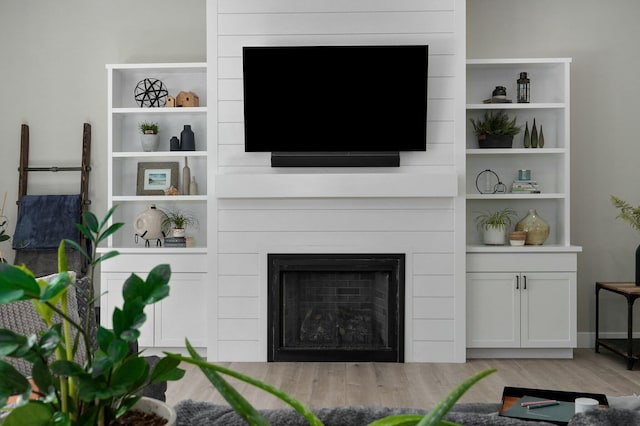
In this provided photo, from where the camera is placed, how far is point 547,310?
14.8ft

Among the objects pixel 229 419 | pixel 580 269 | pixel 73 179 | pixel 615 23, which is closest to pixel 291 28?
pixel 73 179

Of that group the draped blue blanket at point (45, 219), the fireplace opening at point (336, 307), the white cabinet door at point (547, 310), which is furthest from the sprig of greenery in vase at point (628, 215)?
the draped blue blanket at point (45, 219)

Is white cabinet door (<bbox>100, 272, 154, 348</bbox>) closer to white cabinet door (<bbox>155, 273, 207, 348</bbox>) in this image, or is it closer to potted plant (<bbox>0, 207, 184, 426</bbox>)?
white cabinet door (<bbox>155, 273, 207, 348</bbox>)

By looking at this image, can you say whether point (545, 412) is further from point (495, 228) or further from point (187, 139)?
point (187, 139)

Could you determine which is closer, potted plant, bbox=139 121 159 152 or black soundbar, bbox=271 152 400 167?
black soundbar, bbox=271 152 400 167

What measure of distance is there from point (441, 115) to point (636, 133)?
176 centimetres

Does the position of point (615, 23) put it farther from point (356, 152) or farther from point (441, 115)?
point (356, 152)

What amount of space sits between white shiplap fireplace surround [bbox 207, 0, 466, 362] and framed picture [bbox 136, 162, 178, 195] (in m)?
0.66

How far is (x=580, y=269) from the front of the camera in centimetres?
497

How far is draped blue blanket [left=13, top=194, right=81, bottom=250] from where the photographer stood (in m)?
4.84

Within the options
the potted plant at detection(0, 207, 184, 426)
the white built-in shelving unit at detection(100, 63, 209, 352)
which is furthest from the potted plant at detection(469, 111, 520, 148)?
the potted plant at detection(0, 207, 184, 426)

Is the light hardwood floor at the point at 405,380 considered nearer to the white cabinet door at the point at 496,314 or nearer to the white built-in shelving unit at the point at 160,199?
the white cabinet door at the point at 496,314

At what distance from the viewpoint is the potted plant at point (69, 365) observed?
60cm

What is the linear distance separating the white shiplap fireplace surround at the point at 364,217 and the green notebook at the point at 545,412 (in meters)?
2.67
